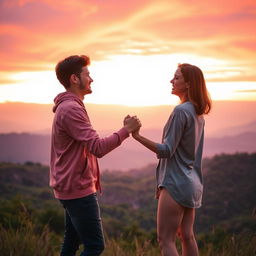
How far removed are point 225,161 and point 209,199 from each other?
19.1 ft

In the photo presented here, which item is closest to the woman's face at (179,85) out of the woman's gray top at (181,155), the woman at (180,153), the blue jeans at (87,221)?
the woman at (180,153)

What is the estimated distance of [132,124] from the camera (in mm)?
3799

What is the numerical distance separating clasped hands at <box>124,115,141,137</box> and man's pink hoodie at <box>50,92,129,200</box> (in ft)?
0.18

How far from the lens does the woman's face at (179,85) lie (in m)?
3.96

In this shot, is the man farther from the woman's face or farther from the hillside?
the hillside

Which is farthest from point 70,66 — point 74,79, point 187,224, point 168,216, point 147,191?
point 147,191

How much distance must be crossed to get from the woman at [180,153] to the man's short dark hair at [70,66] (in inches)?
27.0

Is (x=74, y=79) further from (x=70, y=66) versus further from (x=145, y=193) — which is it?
(x=145, y=193)

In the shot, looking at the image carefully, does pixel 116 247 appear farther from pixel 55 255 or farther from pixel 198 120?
pixel 198 120

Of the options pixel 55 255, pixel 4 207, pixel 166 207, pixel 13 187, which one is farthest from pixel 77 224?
pixel 13 187

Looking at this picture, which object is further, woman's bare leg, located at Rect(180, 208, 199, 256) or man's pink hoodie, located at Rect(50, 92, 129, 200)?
woman's bare leg, located at Rect(180, 208, 199, 256)

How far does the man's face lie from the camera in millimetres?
3840

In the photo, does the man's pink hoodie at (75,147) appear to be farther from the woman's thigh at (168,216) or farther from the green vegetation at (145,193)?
the green vegetation at (145,193)

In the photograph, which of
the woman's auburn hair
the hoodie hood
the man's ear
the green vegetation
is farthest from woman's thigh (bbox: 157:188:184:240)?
the green vegetation
